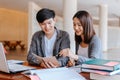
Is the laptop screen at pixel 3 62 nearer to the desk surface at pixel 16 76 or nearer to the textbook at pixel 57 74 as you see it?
the desk surface at pixel 16 76

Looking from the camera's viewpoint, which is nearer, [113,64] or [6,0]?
[113,64]

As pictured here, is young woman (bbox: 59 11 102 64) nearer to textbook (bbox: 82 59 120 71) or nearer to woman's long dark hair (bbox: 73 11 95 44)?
woman's long dark hair (bbox: 73 11 95 44)

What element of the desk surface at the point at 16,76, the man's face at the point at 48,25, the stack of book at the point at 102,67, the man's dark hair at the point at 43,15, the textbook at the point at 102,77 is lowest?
the desk surface at the point at 16,76

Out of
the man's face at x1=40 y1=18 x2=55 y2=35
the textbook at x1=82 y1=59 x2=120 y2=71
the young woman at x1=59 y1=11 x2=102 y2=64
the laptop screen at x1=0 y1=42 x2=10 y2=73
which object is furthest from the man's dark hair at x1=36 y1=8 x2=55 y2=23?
the textbook at x1=82 y1=59 x2=120 y2=71

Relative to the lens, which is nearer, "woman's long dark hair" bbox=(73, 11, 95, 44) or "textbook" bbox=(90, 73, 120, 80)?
"textbook" bbox=(90, 73, 120, 80)

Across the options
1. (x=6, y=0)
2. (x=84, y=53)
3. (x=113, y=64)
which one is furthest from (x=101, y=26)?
(x=113, y=64)

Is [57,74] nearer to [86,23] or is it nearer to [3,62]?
[3,62]

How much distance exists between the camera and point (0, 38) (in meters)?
14.8

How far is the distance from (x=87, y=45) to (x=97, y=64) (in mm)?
798

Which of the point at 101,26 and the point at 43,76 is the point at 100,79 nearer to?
the point at 43,76

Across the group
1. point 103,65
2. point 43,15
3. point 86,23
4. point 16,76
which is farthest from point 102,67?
point 43,15

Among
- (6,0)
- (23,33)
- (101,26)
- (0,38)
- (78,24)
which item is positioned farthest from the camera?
(23,33)

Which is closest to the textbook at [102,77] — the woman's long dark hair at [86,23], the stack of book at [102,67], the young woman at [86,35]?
the stack of book at [102,67]

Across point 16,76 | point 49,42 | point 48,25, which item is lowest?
point 16,76
